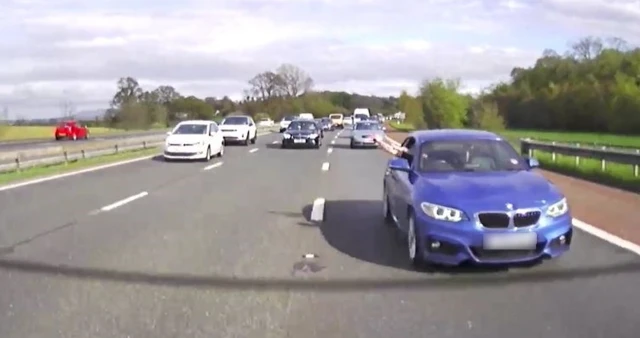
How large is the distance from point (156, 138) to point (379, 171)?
842 inches

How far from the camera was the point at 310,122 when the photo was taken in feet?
148

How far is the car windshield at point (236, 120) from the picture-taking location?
48241 millimetres

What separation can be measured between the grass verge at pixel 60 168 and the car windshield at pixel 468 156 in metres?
13.8

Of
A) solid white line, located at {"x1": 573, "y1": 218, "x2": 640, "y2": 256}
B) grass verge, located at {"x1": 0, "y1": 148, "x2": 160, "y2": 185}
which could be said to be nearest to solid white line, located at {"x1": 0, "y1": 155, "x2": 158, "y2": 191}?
grass verge, located at {"x1": 0, "y1": 148, "x2": 160, "y2": 185}

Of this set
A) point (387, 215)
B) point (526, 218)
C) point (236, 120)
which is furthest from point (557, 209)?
point (236, 120)

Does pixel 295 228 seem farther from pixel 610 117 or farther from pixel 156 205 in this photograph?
pixel 610 117

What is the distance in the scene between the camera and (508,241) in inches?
320

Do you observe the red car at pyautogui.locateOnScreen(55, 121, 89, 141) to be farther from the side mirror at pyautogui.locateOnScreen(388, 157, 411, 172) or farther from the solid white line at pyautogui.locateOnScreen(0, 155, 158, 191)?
the side mirror at pyautogui.locateOnScreen(388, 157, 411, 172)

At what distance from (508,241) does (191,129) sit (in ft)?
83.7

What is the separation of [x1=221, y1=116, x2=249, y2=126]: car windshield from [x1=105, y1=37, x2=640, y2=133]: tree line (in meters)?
30.3

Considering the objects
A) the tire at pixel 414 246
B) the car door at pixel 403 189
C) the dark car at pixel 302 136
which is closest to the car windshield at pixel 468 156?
the car door at pixel 403 189

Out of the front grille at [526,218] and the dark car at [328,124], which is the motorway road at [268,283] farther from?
the dark car at [328,124]

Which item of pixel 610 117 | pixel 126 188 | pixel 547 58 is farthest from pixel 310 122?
pixel 547 58

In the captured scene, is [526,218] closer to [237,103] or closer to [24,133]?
[24,133]
